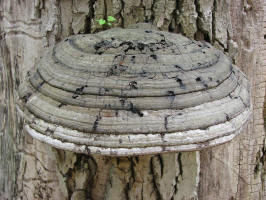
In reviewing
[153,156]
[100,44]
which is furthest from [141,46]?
[153,156]

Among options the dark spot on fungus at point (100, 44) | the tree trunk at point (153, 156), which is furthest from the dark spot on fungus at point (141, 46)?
the tree trunk at point (153, 156)

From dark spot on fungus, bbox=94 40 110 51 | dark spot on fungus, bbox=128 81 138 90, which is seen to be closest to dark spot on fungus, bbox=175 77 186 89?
dark spot on fungus, bbox=128 81 138 90

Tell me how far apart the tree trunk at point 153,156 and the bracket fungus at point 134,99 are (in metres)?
0.46

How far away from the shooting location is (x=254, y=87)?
85.7 inches

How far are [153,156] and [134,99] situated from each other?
27.5 inches

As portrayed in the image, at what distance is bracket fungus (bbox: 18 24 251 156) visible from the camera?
1.20 m

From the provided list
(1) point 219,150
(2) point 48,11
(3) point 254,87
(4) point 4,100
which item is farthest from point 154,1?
(4) point 4,100

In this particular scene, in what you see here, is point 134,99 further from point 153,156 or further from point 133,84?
point 153,156

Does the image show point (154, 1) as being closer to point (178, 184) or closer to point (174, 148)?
point (174, 148)

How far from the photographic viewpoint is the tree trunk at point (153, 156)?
6.15ft

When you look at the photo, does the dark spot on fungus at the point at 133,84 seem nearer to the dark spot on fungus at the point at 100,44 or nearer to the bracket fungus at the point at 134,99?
the bracket fungus at the point at 134,99

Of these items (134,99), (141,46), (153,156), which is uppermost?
(141,46)

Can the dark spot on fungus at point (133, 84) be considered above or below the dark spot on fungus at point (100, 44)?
below

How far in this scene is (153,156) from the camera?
183 cm
